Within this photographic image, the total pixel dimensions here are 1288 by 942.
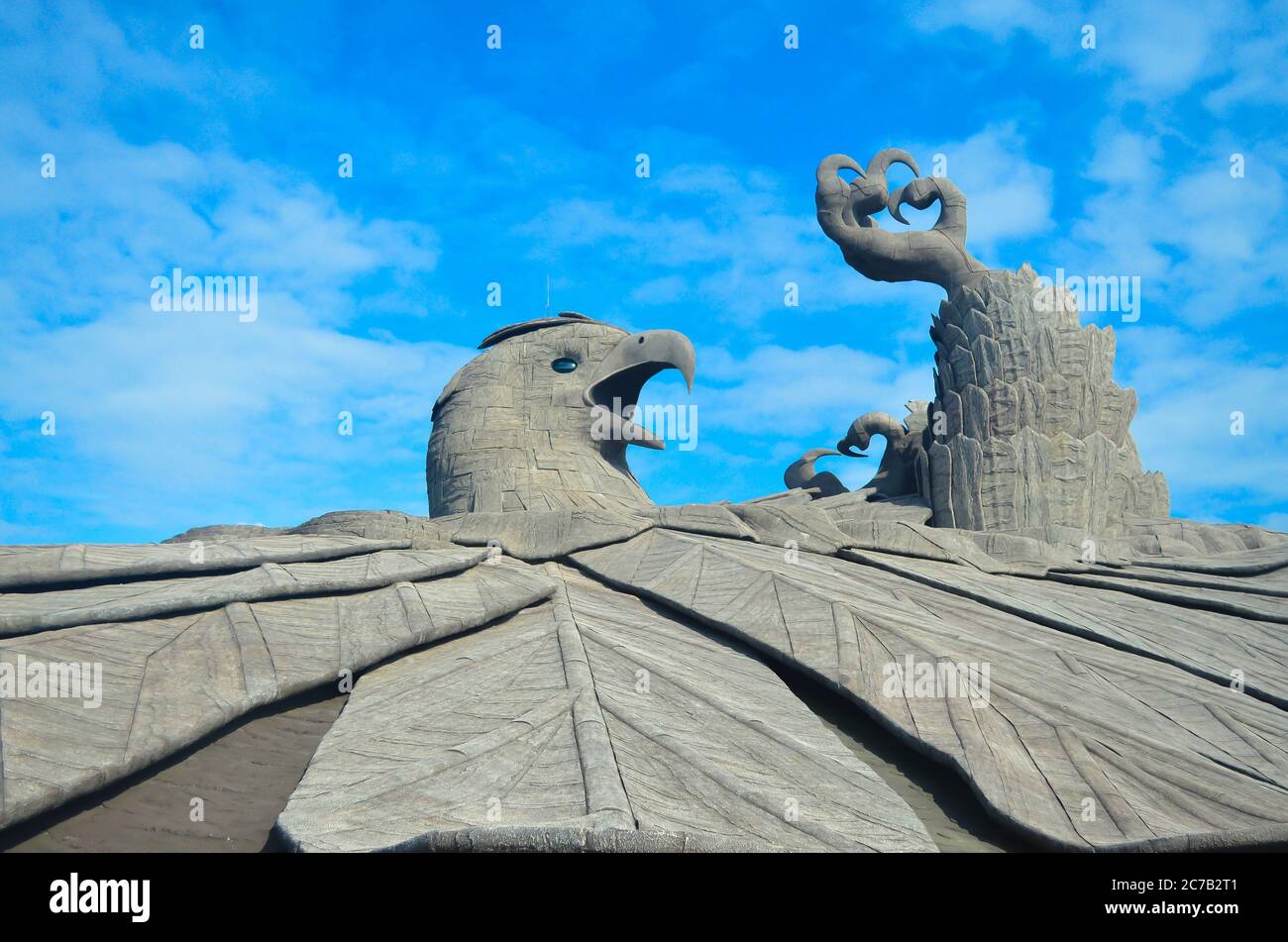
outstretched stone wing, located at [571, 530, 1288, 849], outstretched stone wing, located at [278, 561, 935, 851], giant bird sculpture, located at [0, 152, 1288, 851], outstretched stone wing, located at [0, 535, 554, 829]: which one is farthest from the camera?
outstretched stone wing, located at [571, 530, 1288, 849]

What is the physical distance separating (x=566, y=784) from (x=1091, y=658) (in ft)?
12.2

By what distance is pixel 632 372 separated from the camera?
33.2ft

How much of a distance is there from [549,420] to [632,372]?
3.08 feet

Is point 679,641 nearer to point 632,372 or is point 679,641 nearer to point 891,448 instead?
point 632,372

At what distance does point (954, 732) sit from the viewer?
4.80 meters

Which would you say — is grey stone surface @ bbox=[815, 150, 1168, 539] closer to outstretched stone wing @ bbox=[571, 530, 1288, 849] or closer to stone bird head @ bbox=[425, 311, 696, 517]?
outstretched stone wing @ bbox=[571, 530, 1288, 849]

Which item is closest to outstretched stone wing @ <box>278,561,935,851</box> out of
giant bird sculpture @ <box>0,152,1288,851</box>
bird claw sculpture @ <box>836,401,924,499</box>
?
giant bird sculpture @ <box>0,152,1288,851</box>

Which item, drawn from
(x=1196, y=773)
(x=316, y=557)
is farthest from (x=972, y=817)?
(x=316, y=557)

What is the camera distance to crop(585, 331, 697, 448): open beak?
9.76 meters

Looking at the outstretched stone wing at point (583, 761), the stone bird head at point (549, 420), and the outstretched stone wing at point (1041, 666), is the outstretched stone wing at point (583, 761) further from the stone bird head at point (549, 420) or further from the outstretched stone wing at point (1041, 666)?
the stone bird head at point (549, 420)

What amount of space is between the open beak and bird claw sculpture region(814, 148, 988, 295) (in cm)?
357

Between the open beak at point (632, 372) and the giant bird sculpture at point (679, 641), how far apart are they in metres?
0.03

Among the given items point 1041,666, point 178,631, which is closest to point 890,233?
point 1041,666
